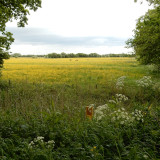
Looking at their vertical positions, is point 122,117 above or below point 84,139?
above

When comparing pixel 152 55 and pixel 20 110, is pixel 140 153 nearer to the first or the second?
pixel 20 110

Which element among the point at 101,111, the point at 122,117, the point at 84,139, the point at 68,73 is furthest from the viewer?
the point at 68,73

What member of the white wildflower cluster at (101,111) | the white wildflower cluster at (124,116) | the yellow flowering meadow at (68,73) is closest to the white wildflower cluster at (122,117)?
the white wildflower cluster at (124,116)

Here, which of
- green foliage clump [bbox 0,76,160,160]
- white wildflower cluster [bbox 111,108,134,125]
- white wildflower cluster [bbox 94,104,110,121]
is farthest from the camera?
white wildflower cluster [bbox 94,104,110,121]

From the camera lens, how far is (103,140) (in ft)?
13.1

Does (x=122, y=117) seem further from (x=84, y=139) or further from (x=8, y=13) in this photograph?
(x=8, y=13)

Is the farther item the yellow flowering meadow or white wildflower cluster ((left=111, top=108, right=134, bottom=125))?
the yellow flowering meadow

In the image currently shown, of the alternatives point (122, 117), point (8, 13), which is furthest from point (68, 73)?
point (122, 117)

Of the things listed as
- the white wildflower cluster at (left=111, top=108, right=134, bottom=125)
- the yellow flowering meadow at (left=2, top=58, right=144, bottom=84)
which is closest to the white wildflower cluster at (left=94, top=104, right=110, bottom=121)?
the white wildflower cluster at (left=111, top=108, right=134, bottom=125)

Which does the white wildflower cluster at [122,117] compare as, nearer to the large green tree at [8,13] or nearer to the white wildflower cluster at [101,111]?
the white wildflower cluster at [101,111]

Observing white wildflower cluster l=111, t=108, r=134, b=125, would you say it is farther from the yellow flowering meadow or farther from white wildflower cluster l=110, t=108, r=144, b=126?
the yellow flowering meadow

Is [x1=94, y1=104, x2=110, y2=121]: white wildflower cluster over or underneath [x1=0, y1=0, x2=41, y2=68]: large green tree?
underneath

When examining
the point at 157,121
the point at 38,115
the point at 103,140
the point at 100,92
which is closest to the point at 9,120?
the point at 38,115

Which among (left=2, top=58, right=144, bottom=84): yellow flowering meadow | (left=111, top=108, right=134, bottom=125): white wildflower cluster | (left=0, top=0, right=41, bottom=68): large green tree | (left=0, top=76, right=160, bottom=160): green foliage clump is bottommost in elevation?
(left=2, top=58, right=144, bottom=84): yellow flowering meadow
